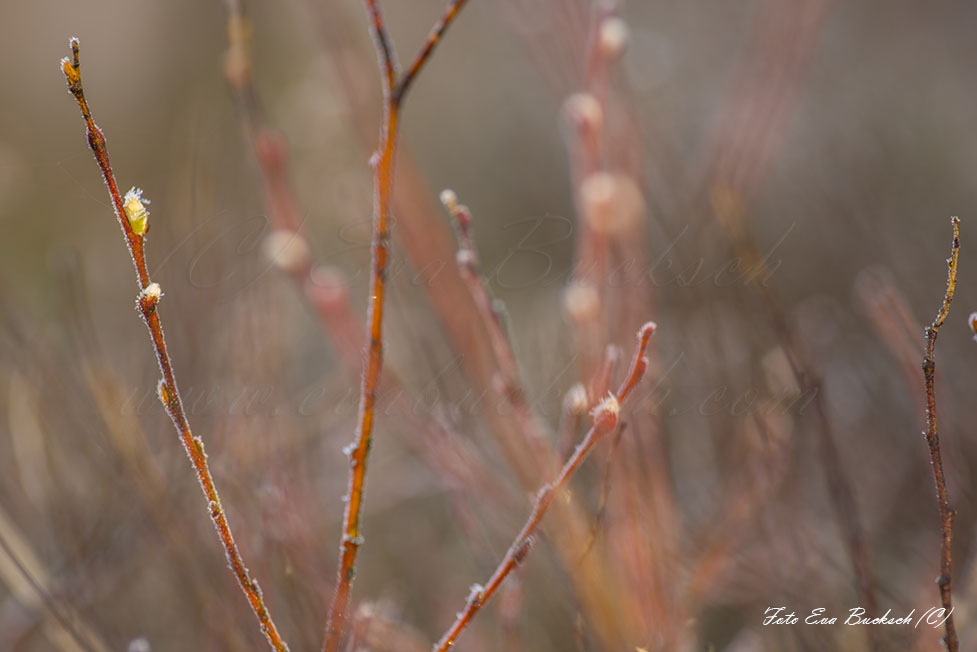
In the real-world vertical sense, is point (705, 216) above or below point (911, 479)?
above

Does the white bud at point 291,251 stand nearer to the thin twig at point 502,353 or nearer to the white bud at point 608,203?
the thin twig at point 502,353

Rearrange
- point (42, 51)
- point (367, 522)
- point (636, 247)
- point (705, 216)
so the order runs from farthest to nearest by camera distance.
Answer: point (42, 51), point (367, 522), point (705, 216), point (636, 247)

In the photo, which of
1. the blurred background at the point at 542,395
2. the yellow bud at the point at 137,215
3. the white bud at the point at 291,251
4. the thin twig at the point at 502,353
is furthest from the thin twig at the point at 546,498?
the white bud at the point at 291,251

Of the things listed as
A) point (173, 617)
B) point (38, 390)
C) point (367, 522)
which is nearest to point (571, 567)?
point (38, 390)

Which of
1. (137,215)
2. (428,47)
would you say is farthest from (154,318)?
(428,47)

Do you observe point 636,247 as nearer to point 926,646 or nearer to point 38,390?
point 926,646

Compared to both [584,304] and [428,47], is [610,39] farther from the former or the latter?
[428,47]
